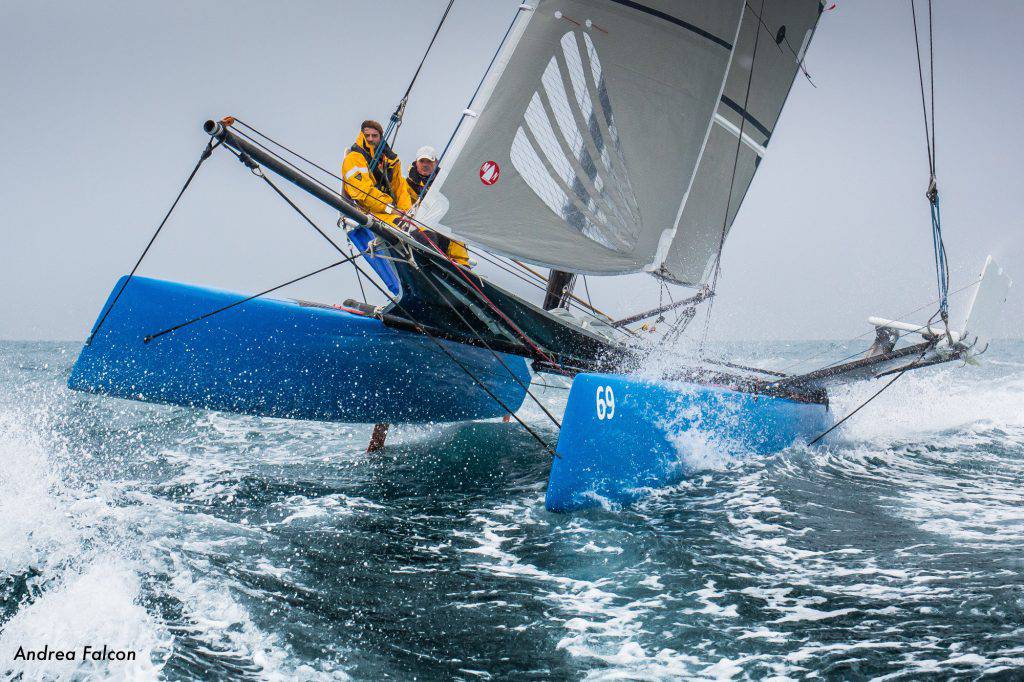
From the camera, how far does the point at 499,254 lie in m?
3.58

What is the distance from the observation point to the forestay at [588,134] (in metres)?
3.49

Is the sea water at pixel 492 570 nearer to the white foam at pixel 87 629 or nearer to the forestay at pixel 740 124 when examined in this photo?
the white foam at pixel 87 629

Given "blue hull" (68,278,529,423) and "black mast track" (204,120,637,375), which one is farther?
"blue hull" (68,278,529,423)

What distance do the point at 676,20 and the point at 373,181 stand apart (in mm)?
1971

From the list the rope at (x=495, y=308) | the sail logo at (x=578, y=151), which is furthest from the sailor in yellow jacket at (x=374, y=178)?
the sail logo at (x=578, y=151)

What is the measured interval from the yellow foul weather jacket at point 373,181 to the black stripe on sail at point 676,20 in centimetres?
157

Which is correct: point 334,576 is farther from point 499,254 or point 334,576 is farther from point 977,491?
point 977,491

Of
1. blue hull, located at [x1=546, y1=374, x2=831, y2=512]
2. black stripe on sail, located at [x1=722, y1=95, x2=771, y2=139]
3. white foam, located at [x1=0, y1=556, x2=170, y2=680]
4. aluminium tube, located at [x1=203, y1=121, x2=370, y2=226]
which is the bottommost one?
white foam, located at [x1=0, y1=556, x2=170, y2=680]

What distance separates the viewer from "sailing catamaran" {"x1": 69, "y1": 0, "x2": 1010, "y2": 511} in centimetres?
342

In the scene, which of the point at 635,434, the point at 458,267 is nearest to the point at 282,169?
the point at 458,267

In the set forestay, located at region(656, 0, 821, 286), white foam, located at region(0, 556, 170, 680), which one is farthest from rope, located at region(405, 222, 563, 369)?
forestay, located at region(656, 0, 821, 286)

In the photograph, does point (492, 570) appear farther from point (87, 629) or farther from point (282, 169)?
point (282, 169)

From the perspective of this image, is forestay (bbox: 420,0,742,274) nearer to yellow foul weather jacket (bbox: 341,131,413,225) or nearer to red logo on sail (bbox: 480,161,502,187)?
red logo on sail (bbox: 480,161,502,187)

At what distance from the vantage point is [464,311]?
3668 mm
